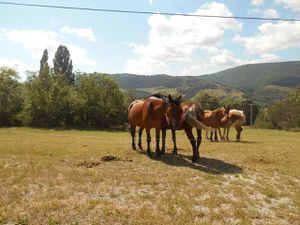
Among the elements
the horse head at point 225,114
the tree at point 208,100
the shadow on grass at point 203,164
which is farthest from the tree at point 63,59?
the shadow on grass at point 203,164

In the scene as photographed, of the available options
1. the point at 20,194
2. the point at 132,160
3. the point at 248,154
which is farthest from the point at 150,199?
the point at 248,154

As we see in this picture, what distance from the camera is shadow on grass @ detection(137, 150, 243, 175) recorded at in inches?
473

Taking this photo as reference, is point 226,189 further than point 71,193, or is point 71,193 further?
point 226,189

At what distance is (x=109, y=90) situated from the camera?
2534 inches

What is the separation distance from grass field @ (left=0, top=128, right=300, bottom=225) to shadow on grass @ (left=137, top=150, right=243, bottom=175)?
38 mm

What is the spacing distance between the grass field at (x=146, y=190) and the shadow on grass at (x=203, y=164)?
38 millimetres

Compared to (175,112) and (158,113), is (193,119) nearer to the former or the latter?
(175,112)

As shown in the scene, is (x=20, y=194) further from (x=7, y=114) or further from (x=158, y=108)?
(x=7, y=114)

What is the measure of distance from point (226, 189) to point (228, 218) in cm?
219

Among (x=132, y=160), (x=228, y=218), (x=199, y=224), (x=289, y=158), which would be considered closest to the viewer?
(x=199, y=224)

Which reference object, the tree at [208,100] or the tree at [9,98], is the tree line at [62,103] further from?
the tree at [208,100]

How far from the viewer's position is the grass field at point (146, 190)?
735 cm

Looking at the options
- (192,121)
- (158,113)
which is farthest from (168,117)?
(192,121)

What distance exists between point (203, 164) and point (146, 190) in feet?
14.2
